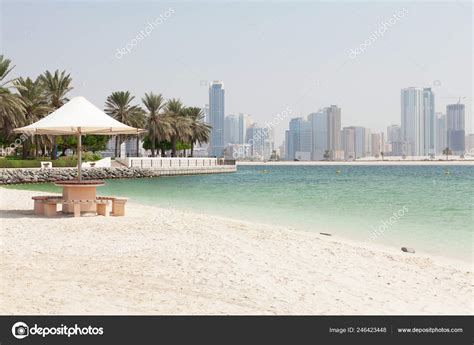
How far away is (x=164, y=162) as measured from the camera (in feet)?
196

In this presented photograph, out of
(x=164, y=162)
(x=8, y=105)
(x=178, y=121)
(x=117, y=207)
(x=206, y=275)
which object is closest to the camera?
(x=206, y=275)

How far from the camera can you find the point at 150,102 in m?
63.6

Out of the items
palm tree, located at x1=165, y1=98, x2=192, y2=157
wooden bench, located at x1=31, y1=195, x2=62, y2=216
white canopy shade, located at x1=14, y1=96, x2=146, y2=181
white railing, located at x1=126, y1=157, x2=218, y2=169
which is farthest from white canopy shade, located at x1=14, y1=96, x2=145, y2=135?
palm tree, located at x1=165, y1=98, x2=192, y2=157

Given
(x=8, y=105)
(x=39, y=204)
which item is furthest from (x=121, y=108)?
(x=39, y=204)

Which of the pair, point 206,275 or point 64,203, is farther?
point 64,203

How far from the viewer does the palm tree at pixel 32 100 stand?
45.4 metres

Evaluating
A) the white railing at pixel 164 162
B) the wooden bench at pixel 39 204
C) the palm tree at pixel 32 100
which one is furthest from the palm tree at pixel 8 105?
the wooden bench at pixel 39 204

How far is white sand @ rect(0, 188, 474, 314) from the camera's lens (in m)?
5.54

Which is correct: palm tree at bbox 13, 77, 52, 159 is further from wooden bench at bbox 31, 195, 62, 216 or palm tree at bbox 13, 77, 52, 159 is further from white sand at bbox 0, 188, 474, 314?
white sand at bbox 0, 188, 474, 314

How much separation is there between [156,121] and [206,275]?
58230mm

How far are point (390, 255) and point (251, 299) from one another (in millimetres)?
4463

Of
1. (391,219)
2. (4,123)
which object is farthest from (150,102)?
(391,219)

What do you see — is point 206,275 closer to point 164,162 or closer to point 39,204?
point 39,204
